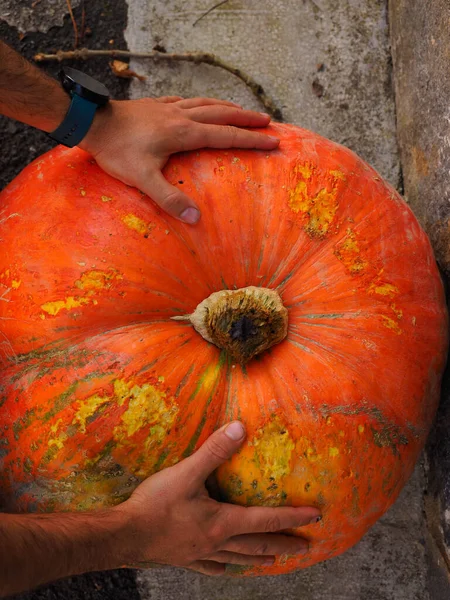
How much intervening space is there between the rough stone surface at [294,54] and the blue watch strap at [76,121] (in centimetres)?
98

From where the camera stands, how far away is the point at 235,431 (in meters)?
1.44

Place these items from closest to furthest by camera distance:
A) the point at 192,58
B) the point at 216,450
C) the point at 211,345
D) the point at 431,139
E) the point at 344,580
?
the point at 216,450
the point at 211,345
the point at 431,139
the point at 344,580
the point at 192,58

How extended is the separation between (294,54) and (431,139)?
0.75 meters

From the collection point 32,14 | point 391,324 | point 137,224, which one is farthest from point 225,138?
point 32,14

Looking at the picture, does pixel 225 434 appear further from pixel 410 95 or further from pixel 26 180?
pixel 410 95

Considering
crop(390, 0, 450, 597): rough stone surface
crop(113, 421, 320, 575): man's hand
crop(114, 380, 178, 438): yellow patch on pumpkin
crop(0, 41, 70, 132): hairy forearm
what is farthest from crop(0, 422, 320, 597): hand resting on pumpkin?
crop(0, 41, 70, 132): hairy forearm

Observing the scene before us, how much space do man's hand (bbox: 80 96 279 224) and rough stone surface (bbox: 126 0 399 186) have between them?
943 millimetres

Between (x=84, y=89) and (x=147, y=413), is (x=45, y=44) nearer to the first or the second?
(x=84, y=89)

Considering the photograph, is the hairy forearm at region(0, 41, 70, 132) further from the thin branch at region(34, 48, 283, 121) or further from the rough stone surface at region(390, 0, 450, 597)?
the rough stone surface at region(390, 0, 450, 597)

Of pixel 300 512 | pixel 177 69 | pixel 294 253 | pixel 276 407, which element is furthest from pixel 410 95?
pixel 300 512

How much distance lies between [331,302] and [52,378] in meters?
0.72

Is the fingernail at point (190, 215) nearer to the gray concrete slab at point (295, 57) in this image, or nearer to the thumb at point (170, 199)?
the thumb at point (170, 199)

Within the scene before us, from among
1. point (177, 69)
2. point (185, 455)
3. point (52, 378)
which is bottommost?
point (185, 455)

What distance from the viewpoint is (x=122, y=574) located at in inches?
90.6
